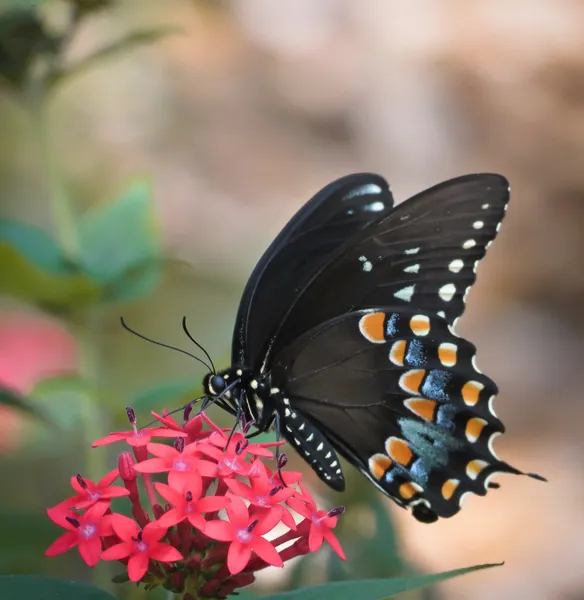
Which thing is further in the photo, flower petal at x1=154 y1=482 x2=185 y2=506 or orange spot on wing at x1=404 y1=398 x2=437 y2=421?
orange spot on wing at x1=404 y1=398 x2=437 y2=421

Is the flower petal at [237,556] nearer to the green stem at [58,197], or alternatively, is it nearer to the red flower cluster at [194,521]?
the red flower cluster at [194,521]

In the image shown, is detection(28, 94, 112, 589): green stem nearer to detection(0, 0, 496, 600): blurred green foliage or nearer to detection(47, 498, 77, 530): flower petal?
detection(0, 0, 496, 600): blurred green foliage

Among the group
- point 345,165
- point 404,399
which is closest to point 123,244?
point 404,399

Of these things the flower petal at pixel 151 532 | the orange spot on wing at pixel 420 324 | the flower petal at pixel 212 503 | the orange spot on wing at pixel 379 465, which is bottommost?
the flower petal at pixel 151 532

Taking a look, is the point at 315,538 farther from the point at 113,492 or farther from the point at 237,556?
the point at 113,492

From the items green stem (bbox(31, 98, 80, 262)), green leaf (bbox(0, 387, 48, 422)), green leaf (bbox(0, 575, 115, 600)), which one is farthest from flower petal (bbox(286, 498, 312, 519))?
green stem (bbox(31, 98, 80, 262))

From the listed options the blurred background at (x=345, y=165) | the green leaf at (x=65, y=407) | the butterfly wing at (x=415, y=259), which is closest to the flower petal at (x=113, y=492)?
the butterfly wing at (x=415, y=259)
